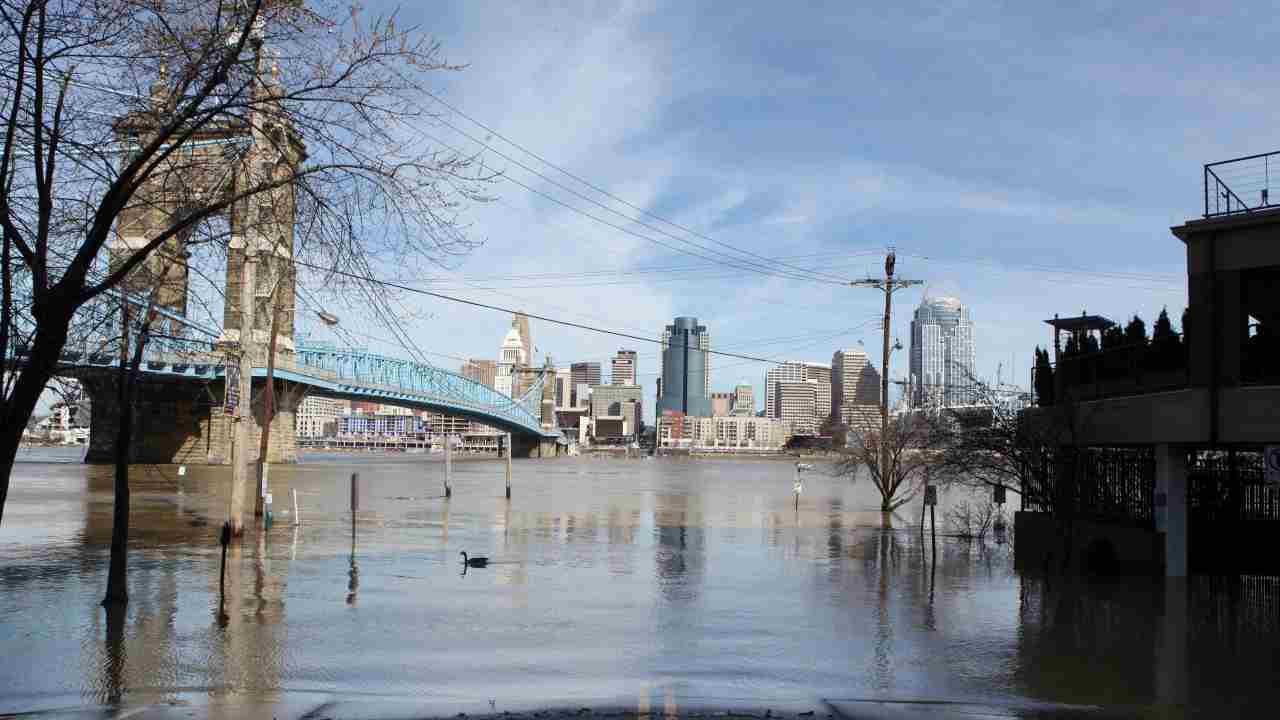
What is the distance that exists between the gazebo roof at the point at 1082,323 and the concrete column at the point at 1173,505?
17.5ft

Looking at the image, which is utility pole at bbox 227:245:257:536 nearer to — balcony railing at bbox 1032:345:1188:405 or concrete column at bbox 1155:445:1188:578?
balcony railing at bbox 1032:345:1188:405

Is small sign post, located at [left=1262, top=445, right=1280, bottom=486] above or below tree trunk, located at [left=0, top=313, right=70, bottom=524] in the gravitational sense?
below

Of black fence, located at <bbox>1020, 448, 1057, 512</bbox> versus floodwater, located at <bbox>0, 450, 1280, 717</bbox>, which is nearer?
floodwater, located at <bbox>0, 450, 1280, 717</bbox>

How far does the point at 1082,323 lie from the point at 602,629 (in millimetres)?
16343

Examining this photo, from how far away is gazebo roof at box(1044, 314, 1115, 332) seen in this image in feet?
87.6

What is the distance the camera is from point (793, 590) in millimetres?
20000

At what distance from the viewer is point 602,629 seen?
1553 centimetres

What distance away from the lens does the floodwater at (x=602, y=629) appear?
11.5 meters

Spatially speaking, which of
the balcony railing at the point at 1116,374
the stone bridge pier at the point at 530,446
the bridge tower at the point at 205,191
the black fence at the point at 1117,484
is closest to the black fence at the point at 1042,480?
the black fence at the point at 1117,484

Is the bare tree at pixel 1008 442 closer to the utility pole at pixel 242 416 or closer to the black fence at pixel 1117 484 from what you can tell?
the black fence at pixel 1117 484

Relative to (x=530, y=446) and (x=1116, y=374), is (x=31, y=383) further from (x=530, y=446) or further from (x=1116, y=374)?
(x=530, y=446)

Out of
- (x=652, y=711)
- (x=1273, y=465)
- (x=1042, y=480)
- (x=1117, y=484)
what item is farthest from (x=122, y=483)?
(x=1117, y=484)

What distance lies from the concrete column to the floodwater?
0.59 meters

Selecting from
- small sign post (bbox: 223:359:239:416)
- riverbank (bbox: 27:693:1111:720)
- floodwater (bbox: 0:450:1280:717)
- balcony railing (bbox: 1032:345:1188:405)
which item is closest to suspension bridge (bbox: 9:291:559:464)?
small sign post (bbox: 223:359:239:416)
